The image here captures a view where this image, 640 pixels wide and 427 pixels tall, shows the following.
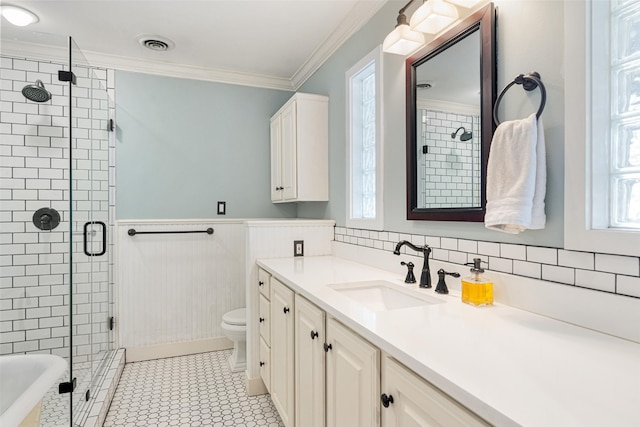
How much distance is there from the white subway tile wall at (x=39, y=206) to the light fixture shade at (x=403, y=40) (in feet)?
6.20

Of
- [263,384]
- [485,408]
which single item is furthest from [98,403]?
[485,408]

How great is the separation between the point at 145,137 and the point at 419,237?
96.5 inches

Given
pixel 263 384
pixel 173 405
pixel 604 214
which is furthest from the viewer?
pixel 263 384

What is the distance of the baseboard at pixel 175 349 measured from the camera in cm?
291

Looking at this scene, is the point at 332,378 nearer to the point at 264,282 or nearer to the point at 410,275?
the point at 410,275

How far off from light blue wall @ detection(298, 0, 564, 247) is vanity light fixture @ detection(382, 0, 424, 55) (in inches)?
5.9

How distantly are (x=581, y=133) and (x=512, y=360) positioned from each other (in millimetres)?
678

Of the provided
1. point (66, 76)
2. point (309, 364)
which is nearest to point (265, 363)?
point (309, 364)

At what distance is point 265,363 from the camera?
218 centimetres

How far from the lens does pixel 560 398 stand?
2.02 feet

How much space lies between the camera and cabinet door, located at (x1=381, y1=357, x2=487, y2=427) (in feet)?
2.29

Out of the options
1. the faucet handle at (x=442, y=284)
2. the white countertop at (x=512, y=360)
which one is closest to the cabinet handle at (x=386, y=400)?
the white countertop at (x=512, y=360)

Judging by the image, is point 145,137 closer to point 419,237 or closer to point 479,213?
point 419,237

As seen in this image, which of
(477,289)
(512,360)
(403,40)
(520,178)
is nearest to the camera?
(512,360)
